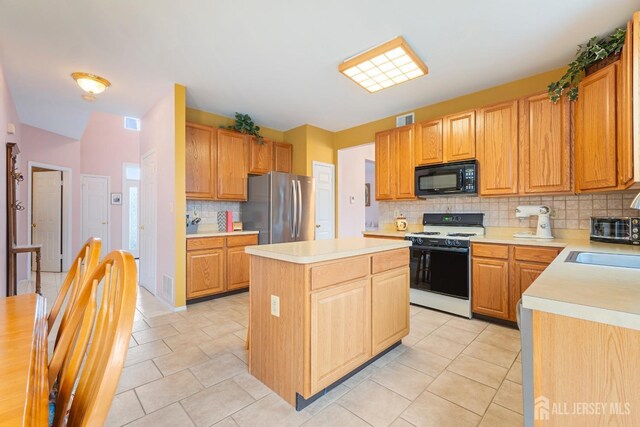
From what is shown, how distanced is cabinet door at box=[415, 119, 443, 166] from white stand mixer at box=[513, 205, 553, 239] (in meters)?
1.05

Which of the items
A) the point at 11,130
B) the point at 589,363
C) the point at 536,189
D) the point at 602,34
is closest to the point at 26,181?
the point at 11,130

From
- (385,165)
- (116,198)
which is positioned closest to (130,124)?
(116,198)

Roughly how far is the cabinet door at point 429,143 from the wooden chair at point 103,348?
136 inches

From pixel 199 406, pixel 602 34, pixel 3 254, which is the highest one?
pixel 602 34

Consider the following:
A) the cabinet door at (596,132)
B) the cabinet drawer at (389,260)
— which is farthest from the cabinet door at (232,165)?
the cabinet door at (596,132)

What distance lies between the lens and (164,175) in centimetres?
349

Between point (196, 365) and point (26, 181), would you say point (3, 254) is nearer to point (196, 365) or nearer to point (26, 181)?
point (26, 181)

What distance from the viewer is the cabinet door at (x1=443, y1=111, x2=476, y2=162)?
3.23 m

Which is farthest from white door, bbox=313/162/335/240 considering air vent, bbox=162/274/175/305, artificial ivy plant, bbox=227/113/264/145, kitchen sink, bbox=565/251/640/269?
kitchen sink, bbox=565/251/640/269

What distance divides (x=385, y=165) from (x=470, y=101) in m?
1.27

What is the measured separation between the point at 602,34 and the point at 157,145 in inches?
183

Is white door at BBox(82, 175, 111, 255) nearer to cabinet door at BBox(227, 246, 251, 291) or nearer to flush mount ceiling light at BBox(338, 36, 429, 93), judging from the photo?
cabinet door at BBox(227, 246, 251, 291)

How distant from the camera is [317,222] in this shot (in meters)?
4.91

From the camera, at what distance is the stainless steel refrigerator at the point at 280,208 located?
3.98 metres
